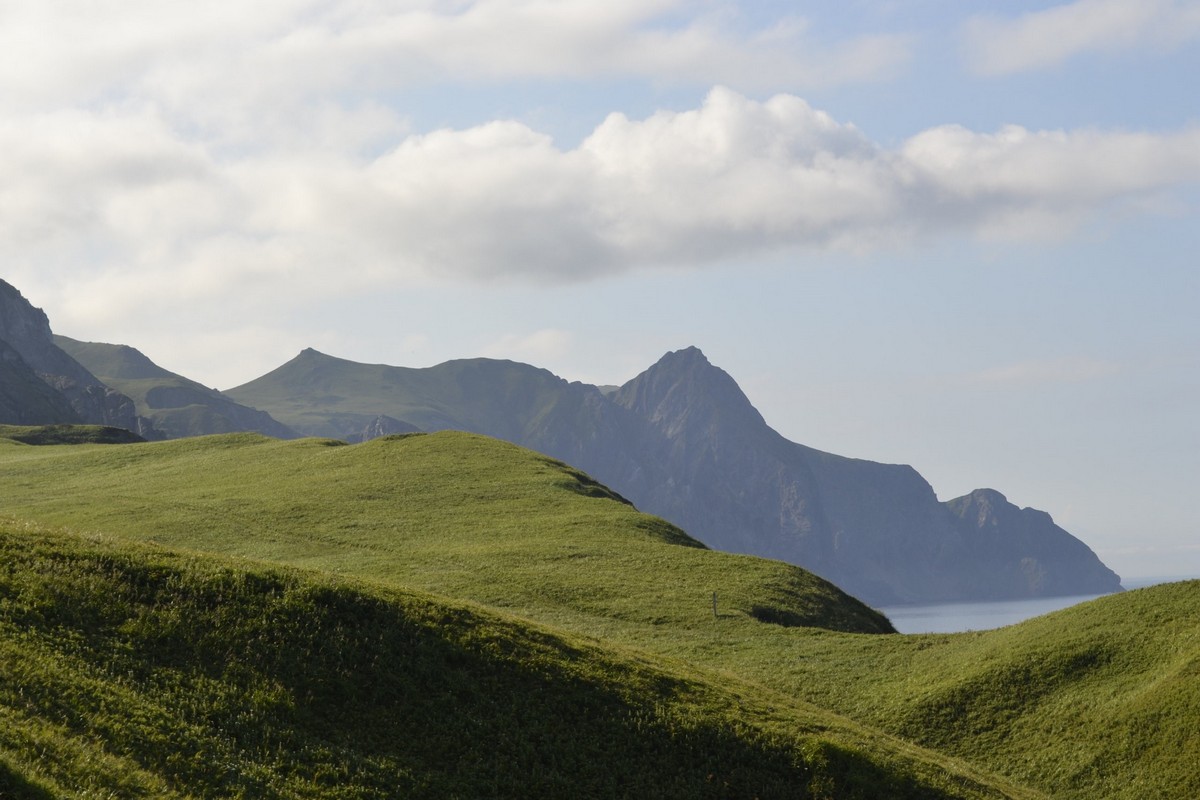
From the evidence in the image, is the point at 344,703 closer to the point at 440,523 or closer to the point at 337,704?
the point at 337,704

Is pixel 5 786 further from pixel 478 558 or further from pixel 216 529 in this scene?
pixel 216 529

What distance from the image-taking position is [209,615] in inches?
1340

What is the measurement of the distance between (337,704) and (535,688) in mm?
7100

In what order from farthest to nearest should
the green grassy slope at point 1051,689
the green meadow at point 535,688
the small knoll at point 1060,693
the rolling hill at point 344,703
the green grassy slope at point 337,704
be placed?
the green grassy slope at point 1051,689
the small knoll at point 1060,693
the green meadow at point 535,688
the green grassy slope at point 337,704
the rolling hill at point 344,703

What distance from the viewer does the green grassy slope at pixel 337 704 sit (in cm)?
2652

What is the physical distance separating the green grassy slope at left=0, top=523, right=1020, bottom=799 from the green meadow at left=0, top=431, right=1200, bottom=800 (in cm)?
10

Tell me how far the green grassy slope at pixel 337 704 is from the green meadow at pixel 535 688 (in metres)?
0.10

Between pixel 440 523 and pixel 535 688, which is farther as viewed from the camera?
pixel 440 523

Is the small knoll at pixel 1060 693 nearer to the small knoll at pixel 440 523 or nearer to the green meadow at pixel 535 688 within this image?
the green meadow at pixel 535 688

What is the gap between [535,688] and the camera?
35781 millimetres

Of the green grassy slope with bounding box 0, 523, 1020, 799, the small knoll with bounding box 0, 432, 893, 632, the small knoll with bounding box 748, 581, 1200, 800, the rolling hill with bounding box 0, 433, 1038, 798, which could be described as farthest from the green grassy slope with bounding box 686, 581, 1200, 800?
the small knoll with bounding box 0, 432, 893, 632

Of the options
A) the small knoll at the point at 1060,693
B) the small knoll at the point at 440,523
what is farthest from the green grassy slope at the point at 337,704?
the small knoll at the point at 440,523

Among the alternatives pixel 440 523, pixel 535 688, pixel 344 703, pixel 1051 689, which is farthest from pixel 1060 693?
pixel 440 523

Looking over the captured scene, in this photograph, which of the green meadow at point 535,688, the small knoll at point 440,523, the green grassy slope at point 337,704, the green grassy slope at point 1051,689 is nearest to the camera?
the green grassy slope at point 337,704
